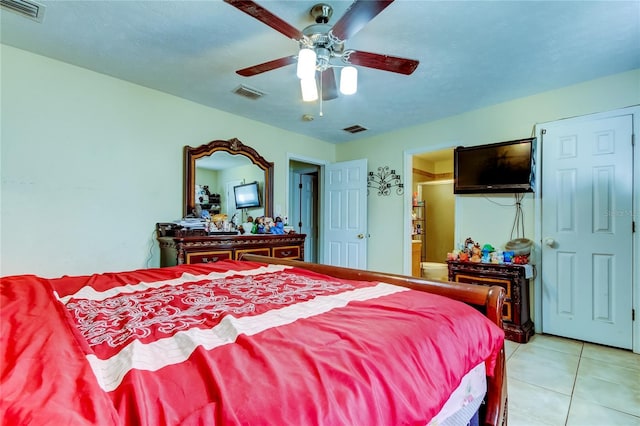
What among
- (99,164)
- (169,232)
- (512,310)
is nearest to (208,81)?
(99,164)

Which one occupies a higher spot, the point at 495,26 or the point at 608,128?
the point at 495,26

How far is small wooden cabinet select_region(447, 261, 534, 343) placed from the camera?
2850 mm

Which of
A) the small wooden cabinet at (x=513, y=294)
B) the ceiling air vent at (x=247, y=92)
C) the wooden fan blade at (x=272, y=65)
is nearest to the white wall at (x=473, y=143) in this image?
the small wooden cabinet at (x=513, y=294)

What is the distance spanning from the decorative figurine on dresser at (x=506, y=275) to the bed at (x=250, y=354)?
1853 millimetres

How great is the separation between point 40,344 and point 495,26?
280 cm

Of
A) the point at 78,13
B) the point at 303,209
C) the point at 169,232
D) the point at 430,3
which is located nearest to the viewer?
the point at 430,3

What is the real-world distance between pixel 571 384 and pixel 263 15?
3033mm

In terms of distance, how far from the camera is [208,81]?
114 inches

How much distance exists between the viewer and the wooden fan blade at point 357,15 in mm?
1416

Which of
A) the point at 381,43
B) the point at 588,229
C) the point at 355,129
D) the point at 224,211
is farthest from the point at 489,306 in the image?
the point at 355,129

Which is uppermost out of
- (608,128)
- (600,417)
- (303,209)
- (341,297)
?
(608,128)

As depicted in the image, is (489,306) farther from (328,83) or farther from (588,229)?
(588,229)

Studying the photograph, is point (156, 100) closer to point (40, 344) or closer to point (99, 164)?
point (99, 164)

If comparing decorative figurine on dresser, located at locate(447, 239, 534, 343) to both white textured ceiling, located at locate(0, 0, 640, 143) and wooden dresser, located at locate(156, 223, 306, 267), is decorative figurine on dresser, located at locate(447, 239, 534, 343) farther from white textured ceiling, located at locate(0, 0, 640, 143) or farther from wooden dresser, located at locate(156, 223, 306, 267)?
wooden dresser, located at locate(156, 223, 306, 267)
